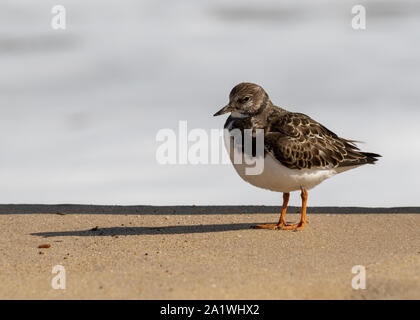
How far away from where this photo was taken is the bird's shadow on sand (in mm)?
10547

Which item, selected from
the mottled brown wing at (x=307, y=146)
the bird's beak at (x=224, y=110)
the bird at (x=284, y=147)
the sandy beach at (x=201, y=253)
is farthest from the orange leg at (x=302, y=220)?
the bird's beak at (x=224, y=110)

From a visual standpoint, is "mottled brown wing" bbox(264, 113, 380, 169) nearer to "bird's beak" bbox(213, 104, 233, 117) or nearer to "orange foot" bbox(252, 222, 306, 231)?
"bird's beak" bbox(213, 104, 233, 117)

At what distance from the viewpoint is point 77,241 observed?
10.1 m

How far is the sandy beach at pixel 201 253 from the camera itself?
7.06 meters

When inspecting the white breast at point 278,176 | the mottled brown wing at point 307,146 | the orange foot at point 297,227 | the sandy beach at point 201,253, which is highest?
the mottled brown wing at point 307,146

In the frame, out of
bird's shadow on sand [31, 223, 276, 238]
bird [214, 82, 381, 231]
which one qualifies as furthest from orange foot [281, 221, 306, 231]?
bird's shadow on sand [31, 223, 276, 238]

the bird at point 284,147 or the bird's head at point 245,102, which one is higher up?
the bird's head at point 245,102

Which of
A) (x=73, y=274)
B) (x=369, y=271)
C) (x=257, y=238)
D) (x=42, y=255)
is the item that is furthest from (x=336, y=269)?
(x=42, y=255)

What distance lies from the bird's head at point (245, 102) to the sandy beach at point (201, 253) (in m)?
1.95

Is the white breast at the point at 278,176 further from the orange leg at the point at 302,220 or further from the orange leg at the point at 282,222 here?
the orange leg at the point at 282,222

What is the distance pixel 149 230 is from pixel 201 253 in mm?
2084

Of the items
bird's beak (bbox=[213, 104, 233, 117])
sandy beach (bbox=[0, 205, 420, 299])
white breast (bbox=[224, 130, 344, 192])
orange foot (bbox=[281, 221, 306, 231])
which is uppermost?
bird's beak (bbox=[213, 104, 233, 117])

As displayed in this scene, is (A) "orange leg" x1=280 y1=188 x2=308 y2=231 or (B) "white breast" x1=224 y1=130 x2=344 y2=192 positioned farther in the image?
(A) "orange leg" x1=280 y1=188 x2=308 y2=231

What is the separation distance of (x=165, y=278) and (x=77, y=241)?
302 centimetres
